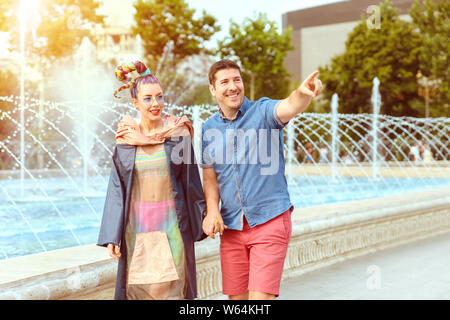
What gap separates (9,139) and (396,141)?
17.0 m

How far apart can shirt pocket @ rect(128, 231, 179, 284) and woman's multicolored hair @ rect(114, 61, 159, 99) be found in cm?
60

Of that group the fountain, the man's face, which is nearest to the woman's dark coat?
the man's face

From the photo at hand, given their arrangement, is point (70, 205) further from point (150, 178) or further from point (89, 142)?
point (89, 142)

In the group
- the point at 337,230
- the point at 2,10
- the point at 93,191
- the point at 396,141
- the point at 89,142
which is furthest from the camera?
the point at 396,141

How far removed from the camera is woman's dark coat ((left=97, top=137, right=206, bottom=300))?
8.38 ft

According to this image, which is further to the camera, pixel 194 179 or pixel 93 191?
pixel 93 191

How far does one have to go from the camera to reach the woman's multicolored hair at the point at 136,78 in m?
2.59

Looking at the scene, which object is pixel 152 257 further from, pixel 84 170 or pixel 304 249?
pixel 84 170

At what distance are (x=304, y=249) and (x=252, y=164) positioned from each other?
2482mm

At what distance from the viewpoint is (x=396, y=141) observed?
1140 inches

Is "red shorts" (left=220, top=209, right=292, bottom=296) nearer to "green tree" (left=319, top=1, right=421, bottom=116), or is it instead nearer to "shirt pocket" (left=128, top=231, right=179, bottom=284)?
"shirt pocket" (left=128, top=231, right=179, bottom=284)

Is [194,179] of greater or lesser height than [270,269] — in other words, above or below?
above

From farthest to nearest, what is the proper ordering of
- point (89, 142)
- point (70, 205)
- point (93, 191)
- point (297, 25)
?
point (297, 25) → point (89, 142) → point (93, 191) → point (70, 205)
